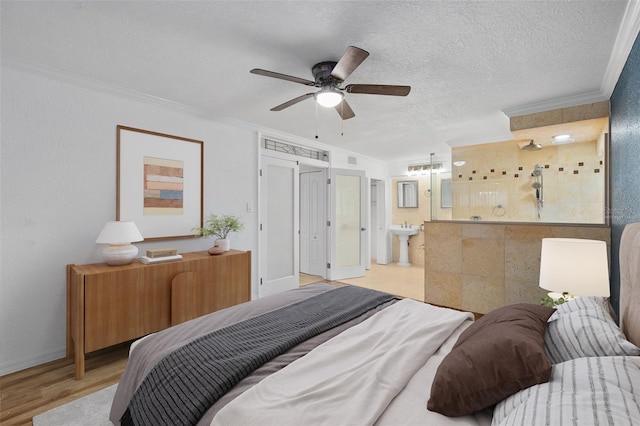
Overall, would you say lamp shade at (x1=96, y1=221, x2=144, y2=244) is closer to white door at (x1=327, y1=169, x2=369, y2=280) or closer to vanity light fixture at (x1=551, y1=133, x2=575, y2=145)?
white door at (x1=327, y1=169, x2=369, y2=280)

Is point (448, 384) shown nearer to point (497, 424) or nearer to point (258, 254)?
point (497, 424)

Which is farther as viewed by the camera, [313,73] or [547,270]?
[313,73]

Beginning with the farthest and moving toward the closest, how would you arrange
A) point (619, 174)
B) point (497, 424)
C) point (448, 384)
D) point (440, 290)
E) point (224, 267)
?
point (440, 290), point (224, 267), point (619, 174), point (448, 384), point (497, 424)

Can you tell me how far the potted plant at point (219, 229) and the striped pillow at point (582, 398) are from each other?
294 cm

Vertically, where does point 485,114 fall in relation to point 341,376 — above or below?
above

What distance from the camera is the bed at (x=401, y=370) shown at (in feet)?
2.79

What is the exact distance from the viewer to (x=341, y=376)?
3.77 ft

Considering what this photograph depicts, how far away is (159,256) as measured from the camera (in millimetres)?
2840

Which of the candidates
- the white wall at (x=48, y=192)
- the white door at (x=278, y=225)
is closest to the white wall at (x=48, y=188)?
the white wall at (x=48, y=192)

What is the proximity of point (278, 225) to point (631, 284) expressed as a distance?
3.85 m

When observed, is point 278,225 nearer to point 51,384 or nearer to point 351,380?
point 51,384

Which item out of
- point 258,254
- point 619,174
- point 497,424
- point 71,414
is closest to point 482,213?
point 619,174

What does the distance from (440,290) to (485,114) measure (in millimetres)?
2251

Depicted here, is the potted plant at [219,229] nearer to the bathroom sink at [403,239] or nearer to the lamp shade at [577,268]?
the lamp shade at [577,268]
